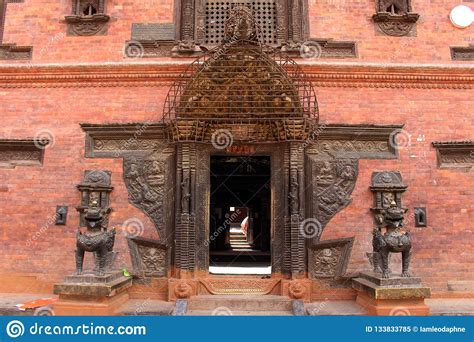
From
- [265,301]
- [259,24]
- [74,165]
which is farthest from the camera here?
[259,24]

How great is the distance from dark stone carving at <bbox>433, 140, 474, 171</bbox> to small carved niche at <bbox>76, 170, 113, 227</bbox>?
6.69 meters

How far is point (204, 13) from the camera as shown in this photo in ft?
30.2

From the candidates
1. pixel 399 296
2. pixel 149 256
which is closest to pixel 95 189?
pixel 149 256

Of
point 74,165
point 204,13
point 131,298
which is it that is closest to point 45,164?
point 74,165

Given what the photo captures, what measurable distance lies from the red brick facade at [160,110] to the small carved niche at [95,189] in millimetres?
184

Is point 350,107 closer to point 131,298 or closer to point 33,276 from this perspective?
point 131,298

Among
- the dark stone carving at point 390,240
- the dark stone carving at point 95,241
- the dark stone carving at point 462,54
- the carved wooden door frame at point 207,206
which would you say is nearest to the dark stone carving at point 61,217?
the dark stone carving at point 95,241

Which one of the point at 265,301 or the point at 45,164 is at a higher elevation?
the point at 45,164

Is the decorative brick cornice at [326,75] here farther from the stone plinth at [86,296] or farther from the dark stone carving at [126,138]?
the stone plinth at [86,296]

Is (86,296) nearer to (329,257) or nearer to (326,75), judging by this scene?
(329,257)

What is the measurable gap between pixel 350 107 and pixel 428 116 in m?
1.65

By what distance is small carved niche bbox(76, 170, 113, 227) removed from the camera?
7688 mm

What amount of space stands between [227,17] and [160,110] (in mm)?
2642

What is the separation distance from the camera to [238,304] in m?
7.33
